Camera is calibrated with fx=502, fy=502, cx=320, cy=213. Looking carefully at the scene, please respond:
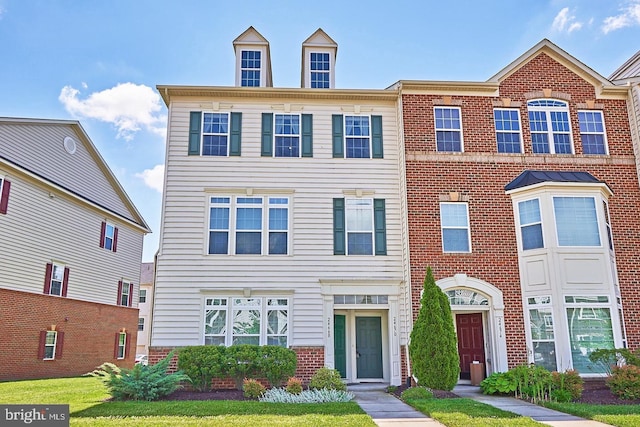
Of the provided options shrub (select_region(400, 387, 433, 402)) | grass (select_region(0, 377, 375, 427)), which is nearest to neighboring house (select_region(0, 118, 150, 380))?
grass (select_region(0, 377, 375, 427))

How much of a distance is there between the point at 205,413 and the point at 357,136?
911cm

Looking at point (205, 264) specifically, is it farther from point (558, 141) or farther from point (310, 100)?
point (558, 141)

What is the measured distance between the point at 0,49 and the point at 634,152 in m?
18.4

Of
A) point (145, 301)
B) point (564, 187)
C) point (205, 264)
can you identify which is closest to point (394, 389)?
point (205, 264)

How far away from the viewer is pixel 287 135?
15078 millimetres

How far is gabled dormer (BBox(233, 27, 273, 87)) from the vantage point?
1609 cm

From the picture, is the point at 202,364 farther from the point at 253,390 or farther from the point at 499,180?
the point at 499,180

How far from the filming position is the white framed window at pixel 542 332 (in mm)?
13016

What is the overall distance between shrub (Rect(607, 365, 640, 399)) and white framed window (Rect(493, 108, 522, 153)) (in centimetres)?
657

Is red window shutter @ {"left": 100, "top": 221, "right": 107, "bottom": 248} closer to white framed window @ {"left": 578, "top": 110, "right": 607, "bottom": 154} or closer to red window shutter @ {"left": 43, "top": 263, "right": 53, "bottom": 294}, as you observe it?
red window shutter @ {"left": 43, "top": 263, "right": 53, "bottom": 294}

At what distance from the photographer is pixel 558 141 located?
1498 cm

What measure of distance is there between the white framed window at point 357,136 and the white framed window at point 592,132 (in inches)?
252

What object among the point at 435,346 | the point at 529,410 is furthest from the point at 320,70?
the point at 529,410

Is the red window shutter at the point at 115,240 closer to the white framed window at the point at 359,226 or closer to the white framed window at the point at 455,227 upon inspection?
the white framed window at the point at 359,226
